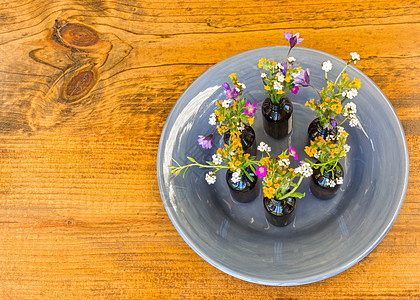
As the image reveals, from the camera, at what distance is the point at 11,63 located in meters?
1.09

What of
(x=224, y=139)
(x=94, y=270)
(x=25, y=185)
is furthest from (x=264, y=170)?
(x=25, y=185)

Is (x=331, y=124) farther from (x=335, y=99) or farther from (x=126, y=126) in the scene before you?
(x=126, y=126)

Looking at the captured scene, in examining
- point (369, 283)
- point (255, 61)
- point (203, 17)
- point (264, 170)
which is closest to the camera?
point (264, 170)

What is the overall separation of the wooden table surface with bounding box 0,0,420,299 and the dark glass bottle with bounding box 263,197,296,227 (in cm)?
17

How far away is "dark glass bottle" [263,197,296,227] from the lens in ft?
2.50

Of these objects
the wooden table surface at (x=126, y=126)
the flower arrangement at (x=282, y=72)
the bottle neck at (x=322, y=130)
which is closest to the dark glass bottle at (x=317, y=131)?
A: the bottle neck at (x=322, y=130)

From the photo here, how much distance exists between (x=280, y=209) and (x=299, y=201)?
10 centimetres

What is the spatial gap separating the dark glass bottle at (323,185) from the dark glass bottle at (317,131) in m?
0.07

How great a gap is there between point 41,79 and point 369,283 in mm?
1006

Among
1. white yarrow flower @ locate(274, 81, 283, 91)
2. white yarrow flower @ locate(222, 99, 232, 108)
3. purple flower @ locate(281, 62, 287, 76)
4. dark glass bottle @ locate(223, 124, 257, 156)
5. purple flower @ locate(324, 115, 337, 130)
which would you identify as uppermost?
purple flower @ locate(281, 62, 287, 76)

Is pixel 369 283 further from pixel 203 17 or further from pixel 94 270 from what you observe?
pixel 203 17

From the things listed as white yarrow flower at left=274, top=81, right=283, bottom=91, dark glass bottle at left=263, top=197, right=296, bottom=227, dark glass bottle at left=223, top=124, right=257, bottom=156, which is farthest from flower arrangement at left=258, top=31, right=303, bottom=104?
dark glass bottle at left=263, top=197, right=296, bottom=227

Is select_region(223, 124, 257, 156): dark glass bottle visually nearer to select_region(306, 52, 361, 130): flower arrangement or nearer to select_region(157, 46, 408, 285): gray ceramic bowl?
select_region(157, 46, 408, 285): gray ceramic bowl

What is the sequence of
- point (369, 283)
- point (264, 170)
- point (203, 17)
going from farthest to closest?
1. point (203, 17)
2. point (369, 283)
3. point (264, 170)
